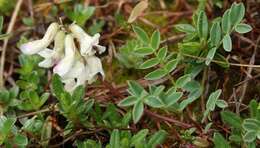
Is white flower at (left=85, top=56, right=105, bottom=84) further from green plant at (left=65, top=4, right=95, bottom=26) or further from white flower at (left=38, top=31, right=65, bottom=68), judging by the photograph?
green plant at (left=65, top=4, right=95, bottom=26)

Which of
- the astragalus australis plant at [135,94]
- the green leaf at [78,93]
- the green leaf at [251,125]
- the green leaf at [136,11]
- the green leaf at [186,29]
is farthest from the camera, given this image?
the green leaf at [136,11]

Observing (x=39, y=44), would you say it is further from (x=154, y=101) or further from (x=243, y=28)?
(x=243, y=28)

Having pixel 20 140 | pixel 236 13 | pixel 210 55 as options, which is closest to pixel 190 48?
pixel 210 55

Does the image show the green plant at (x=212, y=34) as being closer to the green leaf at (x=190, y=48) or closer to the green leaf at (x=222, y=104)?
the green leaf at (x=190, y=48)

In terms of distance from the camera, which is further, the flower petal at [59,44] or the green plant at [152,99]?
the flower petal at [59,44]

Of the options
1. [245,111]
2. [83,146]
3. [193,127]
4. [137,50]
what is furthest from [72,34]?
[245,111]

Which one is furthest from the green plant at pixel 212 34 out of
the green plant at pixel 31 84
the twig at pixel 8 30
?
the twig at pixel 8 30
